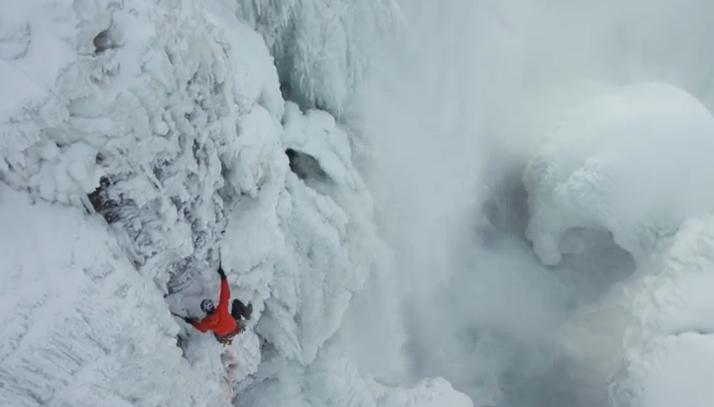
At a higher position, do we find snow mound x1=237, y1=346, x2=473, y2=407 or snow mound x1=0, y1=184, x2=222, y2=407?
snow mound x1=0, y1=184, x2=222, y2=407

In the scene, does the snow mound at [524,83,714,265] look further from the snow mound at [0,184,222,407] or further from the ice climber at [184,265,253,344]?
the snow mound at [0,184,222,407]

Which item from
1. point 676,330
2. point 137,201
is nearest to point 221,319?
point 137,201

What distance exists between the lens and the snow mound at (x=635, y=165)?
9914 millimetres

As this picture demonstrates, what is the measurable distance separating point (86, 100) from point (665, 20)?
497 inches

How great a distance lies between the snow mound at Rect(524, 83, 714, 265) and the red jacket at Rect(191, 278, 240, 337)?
7.26 m

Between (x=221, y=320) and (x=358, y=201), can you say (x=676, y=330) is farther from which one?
(x=221, y=320)

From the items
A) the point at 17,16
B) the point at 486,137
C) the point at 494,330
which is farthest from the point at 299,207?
the point at 494,330

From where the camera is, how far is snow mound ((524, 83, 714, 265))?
9.91 meters

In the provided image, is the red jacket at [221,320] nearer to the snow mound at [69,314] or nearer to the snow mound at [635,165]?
the snow mound at [69,314]

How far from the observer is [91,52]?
11.9ft

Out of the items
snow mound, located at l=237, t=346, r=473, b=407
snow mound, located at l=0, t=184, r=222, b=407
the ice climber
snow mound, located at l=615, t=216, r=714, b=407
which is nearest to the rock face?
snow mound, located at l=0, t=184, r=222, b=407

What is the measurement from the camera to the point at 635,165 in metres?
9.96

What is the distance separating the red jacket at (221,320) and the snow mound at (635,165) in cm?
726

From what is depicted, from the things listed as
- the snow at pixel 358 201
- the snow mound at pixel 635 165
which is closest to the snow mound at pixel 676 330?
the snow at pixel 358 201
